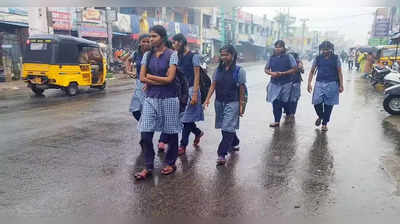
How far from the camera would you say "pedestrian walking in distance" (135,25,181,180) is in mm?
4043

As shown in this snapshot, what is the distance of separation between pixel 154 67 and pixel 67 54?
8.78m

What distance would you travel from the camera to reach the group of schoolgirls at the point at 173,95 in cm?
407

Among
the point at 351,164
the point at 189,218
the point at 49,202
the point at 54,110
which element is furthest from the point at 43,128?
the point at 351,164

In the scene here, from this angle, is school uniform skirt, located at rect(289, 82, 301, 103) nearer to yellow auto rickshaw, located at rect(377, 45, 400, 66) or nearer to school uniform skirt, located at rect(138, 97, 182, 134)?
school uniform skirt, located at rect(138, 97, 182, 134)

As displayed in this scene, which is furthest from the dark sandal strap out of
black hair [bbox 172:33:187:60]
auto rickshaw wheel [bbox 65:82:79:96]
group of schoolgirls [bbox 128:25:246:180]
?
auto rickshaw wheel [bbox 65:82:79:96]

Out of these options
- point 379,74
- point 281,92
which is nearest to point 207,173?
point 281,92

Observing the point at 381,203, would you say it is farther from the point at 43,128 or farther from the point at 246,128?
the point at 43,128

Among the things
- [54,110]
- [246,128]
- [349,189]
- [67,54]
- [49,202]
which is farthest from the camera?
[67,54]

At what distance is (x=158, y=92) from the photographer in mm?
4109

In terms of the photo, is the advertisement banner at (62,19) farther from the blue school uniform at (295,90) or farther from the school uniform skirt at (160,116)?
the school uniform skirt at (160,116)

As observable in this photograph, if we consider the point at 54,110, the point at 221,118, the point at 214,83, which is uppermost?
the point at 214,83

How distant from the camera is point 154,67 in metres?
4.06

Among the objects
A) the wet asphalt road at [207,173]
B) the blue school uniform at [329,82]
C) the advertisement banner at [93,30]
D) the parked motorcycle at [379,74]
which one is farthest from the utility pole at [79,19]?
the blue school uniform at [329,82]

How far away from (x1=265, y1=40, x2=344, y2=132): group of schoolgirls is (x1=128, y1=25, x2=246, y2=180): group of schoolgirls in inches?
83.2
